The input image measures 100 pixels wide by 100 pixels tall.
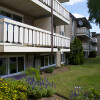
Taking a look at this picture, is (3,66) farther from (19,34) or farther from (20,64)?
(19,34)

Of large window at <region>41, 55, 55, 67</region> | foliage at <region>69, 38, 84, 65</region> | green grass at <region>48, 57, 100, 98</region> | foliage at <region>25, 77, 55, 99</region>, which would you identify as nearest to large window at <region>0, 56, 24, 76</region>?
green grass at <region>48, 57, 100, 98</region>

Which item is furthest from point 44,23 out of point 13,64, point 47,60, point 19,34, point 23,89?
point 23,89

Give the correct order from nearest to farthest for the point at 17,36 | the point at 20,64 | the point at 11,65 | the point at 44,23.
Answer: the point at 17,36 → the point at 11,65 → the point at 20,64 → the point at 44,23

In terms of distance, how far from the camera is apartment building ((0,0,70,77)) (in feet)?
17.2

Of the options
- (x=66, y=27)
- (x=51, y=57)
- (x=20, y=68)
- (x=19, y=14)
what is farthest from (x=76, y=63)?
(x=19, y=14)

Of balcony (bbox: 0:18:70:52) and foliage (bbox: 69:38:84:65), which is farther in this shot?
foliage (bbox: 69:38:84:65)

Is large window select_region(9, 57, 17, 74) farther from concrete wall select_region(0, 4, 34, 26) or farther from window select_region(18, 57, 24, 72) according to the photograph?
concrete wall select_region(0, 4, 34, 26)

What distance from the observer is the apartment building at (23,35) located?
5230 millimetres

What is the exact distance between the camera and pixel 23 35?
6039 mm

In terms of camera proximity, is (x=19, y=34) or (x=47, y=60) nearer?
(x=19, y=34)

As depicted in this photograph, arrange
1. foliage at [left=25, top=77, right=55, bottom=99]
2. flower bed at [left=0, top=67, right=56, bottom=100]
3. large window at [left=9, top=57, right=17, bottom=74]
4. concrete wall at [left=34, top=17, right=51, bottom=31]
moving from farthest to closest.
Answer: concrete wall at [left=34, top=17, right=51, bottom=31]
large window at [left=9, top=57, right=17, bottom=74]
foliage at [left=25, top=77, right=55, bottom=99]
flower bed at [left=0, top=67, right=56, bottom=100]

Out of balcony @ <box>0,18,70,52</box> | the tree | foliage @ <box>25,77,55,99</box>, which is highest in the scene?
the tree

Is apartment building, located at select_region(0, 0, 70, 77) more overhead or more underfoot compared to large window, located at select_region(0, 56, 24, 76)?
more overhead

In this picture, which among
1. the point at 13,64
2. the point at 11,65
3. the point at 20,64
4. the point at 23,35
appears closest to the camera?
the point at 23,35
